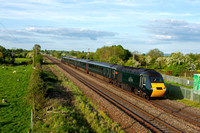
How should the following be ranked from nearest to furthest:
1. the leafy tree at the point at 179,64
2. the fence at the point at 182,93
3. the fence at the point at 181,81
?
the fence at the point at 182,93 → the fence at the point at 181,81 → the leafy tree at the point at 179,64

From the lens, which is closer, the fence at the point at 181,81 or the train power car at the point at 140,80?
the train power car at the point at 140,80

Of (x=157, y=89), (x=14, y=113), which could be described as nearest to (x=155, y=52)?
(x=157, y=89)

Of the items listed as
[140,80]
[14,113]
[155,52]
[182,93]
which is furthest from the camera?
[155,52]

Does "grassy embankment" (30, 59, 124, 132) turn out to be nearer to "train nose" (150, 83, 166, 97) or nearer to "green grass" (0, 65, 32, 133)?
"green grass" (0, 65, 32, 133)

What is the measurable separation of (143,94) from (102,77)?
1414cm

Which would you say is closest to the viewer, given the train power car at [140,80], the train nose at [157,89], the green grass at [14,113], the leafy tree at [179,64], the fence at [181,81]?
the green grass at [14,113]

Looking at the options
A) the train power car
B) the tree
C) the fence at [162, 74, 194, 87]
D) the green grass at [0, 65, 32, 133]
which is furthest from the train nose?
the tree

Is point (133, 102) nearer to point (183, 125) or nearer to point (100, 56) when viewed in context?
point (183, 125)

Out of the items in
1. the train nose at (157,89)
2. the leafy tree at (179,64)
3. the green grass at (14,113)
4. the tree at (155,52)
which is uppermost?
the tree at (155,52)

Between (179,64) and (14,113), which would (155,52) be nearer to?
(179,64)

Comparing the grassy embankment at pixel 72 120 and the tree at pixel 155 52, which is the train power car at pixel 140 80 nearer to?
the grassy embankment at pixel 72 120

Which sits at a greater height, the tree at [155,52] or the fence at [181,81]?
the tree at [155,52]

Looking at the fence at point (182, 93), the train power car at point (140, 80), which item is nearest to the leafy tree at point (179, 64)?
the fence at point (182, 93)

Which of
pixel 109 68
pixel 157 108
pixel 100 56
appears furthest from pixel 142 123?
pixel 100 56
